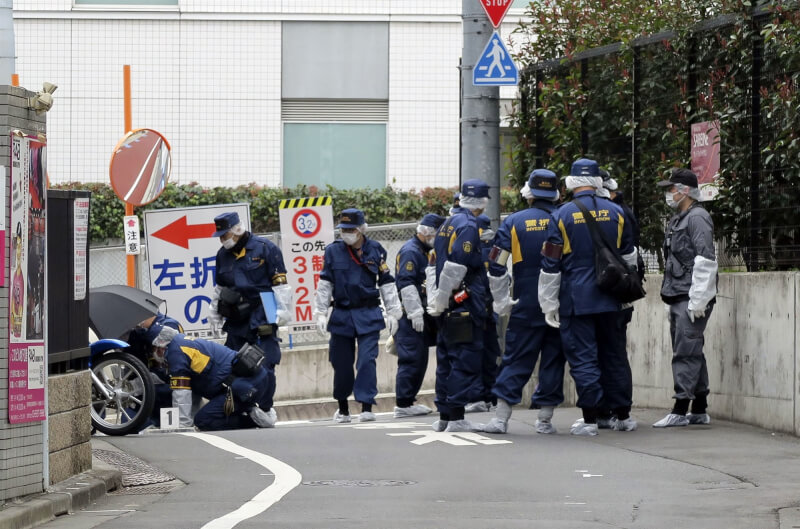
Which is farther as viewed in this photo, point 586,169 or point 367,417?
point 367,417

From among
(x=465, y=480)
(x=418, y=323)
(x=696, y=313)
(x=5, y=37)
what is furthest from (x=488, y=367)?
(x=5, y=37)

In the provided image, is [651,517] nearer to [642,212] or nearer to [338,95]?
[642,212]

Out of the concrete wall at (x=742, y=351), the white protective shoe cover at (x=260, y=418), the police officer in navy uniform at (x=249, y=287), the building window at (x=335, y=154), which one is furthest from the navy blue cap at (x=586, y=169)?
the building window at (x=335, y=154)

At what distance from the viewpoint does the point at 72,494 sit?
26.5ft

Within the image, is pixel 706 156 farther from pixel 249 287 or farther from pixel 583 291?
pixel 249 287

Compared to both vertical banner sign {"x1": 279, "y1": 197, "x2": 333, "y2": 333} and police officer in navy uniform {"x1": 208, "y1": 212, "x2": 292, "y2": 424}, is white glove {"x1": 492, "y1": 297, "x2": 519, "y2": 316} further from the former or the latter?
vertical banner sign {"x1": 279, "y1": 197, "x2": 333, "y2": 333}

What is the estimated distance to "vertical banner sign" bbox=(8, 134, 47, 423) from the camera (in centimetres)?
780

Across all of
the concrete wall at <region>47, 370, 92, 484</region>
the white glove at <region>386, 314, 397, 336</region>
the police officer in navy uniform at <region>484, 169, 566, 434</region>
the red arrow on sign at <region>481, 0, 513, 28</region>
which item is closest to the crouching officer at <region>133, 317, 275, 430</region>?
the white glove at <region>386, 314, 397, 336</region>

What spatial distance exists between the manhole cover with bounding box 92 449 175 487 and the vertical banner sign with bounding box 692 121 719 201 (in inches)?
206

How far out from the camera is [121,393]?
12125 millimetres

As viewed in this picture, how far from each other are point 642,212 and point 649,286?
101 cm

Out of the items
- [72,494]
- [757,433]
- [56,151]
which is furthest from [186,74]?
[72,494]

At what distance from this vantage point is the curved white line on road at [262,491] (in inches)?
289

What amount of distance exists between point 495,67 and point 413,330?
2814 mm
